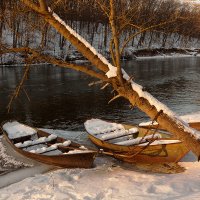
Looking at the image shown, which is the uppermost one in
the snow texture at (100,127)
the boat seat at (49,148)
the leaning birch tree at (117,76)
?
the leaning birch tree at (117,76)

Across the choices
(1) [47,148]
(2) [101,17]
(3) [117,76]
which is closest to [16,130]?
(1) [47,148]

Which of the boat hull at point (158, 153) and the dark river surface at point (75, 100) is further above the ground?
the boat hull at point (158, 153)

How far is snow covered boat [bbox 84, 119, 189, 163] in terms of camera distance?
11156mm

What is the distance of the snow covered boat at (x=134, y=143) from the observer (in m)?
11.2

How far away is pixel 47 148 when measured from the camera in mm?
12289

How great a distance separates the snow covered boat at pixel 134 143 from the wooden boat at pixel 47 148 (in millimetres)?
1042

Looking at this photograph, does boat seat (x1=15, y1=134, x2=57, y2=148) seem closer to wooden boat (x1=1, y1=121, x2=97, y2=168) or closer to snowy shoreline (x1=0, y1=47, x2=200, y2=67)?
wooden boat (x1=1, y1=121, x2=97, y2=168)

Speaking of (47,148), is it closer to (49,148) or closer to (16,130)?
(49,148)

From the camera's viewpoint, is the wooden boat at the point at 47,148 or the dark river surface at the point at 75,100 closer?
the wooden boat at the point at 47,148

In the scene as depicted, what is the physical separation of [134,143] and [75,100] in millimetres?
13264

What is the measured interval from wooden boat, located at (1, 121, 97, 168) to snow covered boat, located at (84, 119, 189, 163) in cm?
104

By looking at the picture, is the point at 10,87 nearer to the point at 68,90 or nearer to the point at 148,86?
the point at 68,90

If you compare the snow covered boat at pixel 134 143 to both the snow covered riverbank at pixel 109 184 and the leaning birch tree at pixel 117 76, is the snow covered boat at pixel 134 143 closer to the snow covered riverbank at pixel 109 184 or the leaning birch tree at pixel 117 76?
the snow covered riverbank at pixel 109 184

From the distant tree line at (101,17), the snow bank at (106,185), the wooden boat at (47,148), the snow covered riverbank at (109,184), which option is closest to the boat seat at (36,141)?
the wooden boat at (47,148)
